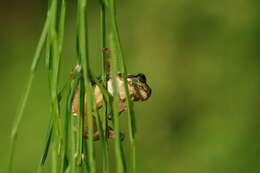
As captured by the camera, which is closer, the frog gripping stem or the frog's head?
the frog gripping stem

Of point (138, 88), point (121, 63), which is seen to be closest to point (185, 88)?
point (138, 88)

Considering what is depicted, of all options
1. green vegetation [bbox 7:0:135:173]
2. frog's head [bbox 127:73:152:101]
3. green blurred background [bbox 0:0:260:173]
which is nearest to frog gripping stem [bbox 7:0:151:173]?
green vegetation [bbox 7:0:135:173]

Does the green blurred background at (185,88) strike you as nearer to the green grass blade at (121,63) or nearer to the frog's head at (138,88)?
the frog's head at (138,88)

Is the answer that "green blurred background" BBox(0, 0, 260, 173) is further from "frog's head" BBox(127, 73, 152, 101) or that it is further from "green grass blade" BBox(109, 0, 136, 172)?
"green grass blade" BBox(109, 0, 136, 172)

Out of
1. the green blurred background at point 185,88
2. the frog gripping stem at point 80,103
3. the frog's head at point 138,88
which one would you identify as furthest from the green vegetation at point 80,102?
the green blurred background at point 185,88

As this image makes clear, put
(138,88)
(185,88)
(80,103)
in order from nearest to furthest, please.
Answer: (80,103), (138,88), (185,88)

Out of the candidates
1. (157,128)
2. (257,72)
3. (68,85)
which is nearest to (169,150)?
(157,128)

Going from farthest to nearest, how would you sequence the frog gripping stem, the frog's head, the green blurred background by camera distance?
the green blurred background, the frog's head, the frog gripping stem

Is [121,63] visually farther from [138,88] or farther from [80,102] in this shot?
[138,88]

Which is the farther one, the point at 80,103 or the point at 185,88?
the point at 185,88
